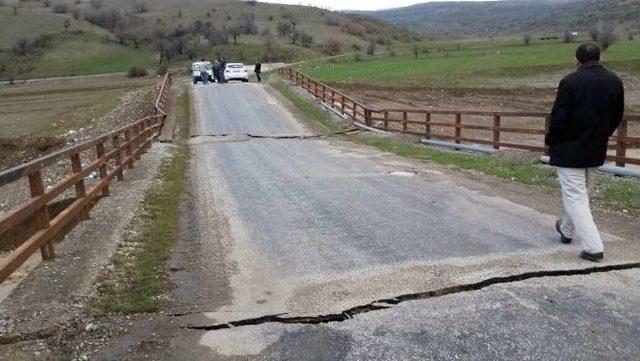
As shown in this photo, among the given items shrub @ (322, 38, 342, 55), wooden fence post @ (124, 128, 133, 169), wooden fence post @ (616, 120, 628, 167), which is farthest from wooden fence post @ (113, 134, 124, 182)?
shrub @ (322, 38, 342, 55)

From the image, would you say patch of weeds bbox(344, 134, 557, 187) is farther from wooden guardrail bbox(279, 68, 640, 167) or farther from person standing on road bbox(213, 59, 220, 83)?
person standing on road bbox(213, 59, 220, 83)

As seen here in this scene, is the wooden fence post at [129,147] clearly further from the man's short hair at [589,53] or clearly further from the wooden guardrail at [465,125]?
the man's short hair at [589,53]

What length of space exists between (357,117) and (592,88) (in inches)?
751

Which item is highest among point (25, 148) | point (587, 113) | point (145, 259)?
point (587, 113)

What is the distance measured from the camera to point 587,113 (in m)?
5.55

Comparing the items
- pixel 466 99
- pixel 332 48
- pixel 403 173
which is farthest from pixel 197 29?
pixel 403 173

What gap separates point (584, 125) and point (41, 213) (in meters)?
4.98

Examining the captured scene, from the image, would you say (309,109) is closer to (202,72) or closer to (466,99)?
(466,99)

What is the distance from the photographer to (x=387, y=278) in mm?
5395

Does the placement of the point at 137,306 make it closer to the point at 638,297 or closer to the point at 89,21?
the point at 638,297

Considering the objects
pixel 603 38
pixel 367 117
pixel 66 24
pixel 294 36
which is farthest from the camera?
pixel 66 24

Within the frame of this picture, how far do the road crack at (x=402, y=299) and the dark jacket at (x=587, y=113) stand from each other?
96cm

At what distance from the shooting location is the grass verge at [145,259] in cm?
496

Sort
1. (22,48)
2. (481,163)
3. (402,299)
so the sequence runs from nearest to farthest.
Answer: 1. (402,299)
2. (481,163)
3. (22,48)
